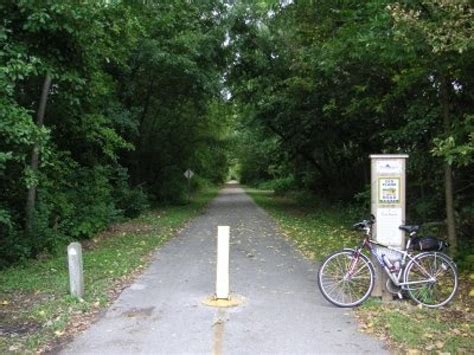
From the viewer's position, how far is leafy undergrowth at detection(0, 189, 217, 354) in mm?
6316

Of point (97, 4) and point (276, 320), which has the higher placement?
point (97, 4)

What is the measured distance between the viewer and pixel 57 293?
8.23 meters

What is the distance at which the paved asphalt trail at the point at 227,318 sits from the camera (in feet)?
19.3

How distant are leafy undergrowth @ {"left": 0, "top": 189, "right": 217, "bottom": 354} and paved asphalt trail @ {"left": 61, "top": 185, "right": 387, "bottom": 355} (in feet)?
0.91

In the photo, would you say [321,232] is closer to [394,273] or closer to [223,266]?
[394,273]

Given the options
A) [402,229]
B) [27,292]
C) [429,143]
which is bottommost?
[27,292]

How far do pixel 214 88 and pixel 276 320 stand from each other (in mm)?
18894

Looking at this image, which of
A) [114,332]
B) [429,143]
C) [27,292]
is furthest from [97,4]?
[429,143]

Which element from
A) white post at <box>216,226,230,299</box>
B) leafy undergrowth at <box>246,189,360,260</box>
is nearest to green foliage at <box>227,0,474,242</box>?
leafy undergrowth at <box>246,189,360,260</box>

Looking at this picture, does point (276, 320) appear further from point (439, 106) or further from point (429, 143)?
point (429, 143)

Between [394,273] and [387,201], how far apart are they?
100 centimetres

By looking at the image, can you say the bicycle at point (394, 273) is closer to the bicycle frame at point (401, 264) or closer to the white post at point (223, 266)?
the bicycle frame at point (401, 264)

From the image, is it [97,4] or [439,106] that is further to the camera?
[439,106]

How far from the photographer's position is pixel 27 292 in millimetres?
8484
